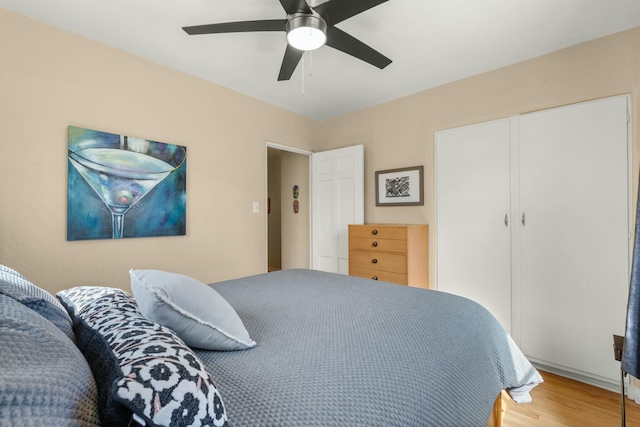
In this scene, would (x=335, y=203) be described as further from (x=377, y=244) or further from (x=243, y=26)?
(x=243, y=26)

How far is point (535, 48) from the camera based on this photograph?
7.34ft

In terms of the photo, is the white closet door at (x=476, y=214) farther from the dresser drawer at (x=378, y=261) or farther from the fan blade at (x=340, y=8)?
the fan blade at (x=340, y=8)

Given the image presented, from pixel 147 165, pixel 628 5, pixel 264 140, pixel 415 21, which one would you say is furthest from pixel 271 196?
pixel 628 5

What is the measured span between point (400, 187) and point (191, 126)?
7.13ft

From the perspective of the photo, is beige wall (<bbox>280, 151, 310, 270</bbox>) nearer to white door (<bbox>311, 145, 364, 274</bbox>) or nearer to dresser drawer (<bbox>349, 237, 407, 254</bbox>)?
white door (<bbox>311, 145, 364, 274</bbox>)

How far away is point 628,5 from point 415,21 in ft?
4.17

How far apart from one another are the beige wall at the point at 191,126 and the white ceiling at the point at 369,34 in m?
0.15

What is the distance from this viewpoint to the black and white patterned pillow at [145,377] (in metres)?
0.50

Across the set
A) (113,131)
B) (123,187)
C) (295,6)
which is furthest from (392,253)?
(113,131)

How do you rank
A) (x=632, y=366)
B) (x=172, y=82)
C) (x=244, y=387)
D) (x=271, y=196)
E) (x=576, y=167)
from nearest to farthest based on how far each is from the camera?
(x=244, y=387) → (x=632, y=366) → (x=576, y=167) → (x=172, y=82) → (x=271, y=196)

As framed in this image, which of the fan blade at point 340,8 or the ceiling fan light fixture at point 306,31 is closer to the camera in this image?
the fan blade at point 340,8

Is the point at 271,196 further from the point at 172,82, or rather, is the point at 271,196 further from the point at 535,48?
the point at 535,48

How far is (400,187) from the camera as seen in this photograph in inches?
124

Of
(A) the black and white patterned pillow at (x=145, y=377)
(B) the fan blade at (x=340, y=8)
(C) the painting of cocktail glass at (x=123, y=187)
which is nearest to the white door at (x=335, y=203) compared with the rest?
(C) the painting of cocktail glass at (x=123, y=187)
